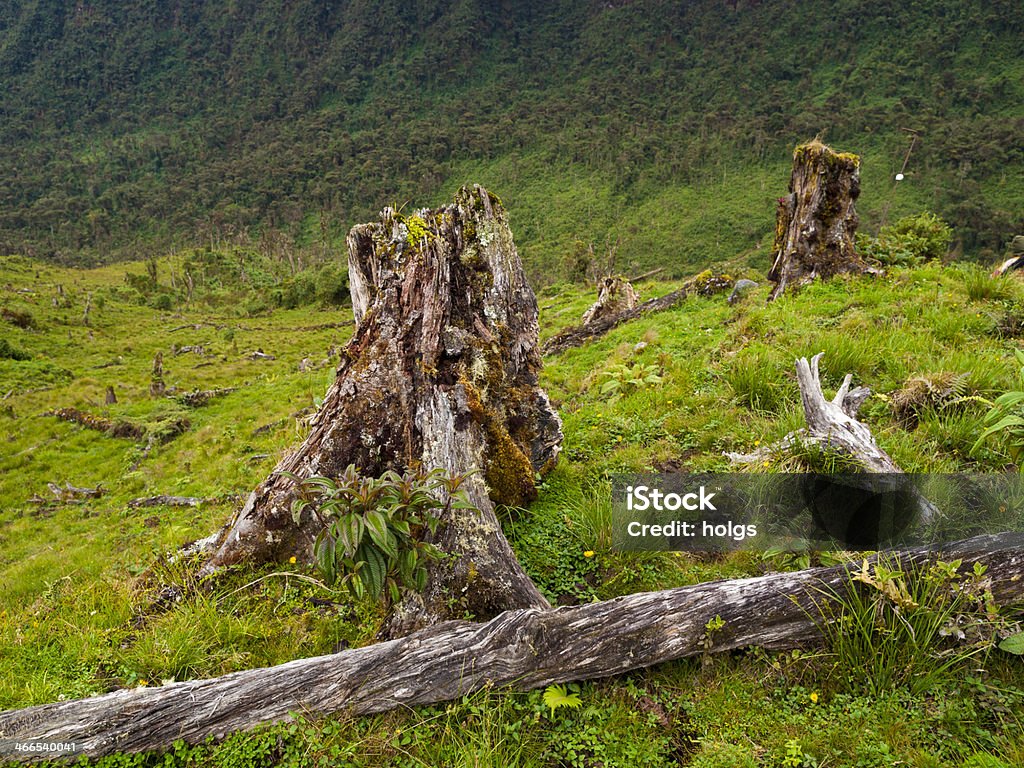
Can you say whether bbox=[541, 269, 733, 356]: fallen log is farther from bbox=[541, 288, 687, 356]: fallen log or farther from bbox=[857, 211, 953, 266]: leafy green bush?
bbox=[857, 211, 953, 266]: leafy green bush

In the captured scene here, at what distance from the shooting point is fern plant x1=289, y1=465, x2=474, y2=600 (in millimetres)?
2969

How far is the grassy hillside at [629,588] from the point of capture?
2.48 meters

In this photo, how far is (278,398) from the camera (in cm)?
1972

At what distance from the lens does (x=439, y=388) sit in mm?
4555

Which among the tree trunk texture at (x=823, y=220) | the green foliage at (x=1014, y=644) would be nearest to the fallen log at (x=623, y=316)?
the tree trunk texture at (x=823, y=220)

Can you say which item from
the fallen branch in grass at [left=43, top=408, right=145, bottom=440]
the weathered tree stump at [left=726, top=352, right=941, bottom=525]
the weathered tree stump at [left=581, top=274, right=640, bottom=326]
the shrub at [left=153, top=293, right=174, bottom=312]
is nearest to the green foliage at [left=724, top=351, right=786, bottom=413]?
the weathered tree stump at [left=726, top=352, right=941, bottom=525]

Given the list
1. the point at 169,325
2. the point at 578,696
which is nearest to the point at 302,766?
the point at 578,696

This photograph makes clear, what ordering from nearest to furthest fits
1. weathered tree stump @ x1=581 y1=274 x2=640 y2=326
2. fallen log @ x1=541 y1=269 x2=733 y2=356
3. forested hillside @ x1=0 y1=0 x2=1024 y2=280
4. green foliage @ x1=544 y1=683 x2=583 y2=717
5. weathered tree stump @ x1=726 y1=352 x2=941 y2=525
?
1. green foliage @ x1=544 y1=683 x2=583 y2=717
2. weathered tree stump @ x1=726 y1=352 x2=941 y2=525
3. fallen log @ x1=541 y1=269 x2=733 y2=356
4. weathered tree stump @ x1=581 y1=274 x2=640 y2=326
5. forested hillside @ x1=0 y1=0 x2=1024 y2=280

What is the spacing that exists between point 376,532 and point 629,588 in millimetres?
1839

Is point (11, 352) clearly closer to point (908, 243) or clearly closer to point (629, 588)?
point (629, 588)

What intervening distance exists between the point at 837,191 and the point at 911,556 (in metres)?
12.6

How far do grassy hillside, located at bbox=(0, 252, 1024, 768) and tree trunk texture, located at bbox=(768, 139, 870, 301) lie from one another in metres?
1.07

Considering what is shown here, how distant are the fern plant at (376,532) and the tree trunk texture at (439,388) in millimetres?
462

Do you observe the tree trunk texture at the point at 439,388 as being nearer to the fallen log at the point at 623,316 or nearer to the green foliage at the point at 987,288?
the green foliage at the point at 987,288
